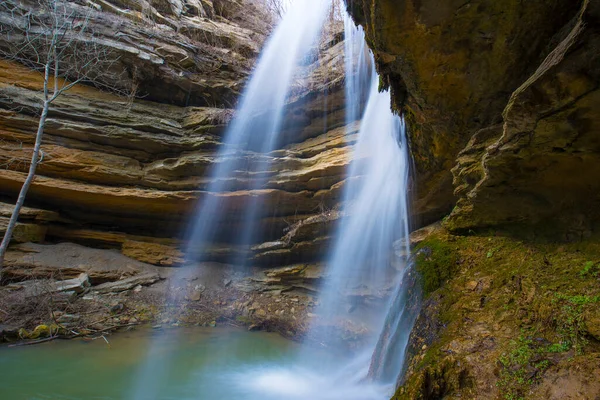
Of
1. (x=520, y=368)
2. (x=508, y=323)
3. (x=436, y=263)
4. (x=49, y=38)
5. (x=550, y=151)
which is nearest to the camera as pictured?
(x=520, y=368)

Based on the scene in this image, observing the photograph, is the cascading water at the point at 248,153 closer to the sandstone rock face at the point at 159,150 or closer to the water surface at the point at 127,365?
the sandstone rock face at the point at 159,150

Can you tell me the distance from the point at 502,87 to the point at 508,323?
2.96 metres

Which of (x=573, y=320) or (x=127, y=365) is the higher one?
(x=573, y=320)

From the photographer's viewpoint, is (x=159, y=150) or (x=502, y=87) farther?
(x=159, y=150)

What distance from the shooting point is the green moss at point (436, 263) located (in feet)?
12.4

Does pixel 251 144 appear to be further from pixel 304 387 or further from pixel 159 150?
pixel 304 387

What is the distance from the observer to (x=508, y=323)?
270 centimetres

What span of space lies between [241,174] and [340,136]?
10.9 ft

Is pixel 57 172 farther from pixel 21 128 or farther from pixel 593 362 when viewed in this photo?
pixel 593 362

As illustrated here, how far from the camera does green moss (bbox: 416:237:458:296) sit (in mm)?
3789

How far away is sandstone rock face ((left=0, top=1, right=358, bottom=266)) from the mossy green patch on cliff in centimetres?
553

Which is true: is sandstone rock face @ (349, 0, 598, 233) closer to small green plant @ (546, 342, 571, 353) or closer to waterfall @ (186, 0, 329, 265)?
small green plant @ (546, 342, 571, 353)

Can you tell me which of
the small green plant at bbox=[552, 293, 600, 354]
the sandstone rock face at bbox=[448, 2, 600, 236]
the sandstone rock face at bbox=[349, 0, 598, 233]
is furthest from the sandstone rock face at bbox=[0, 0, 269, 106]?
the small green plant at bbox=[552, 293, 600, 354]

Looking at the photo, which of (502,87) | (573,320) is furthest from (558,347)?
(502,87)
